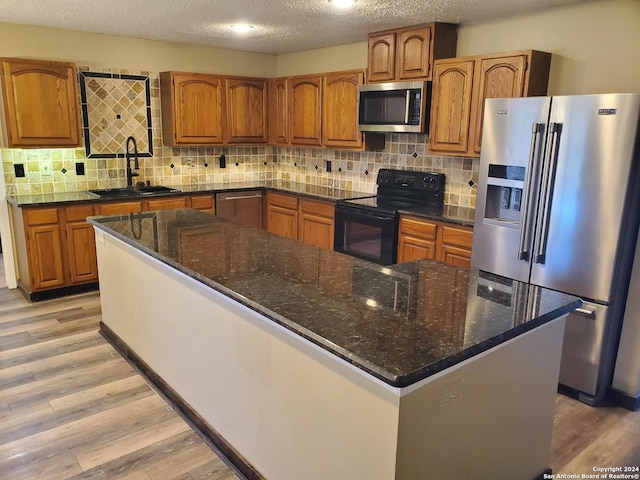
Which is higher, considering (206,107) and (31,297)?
(206,107)

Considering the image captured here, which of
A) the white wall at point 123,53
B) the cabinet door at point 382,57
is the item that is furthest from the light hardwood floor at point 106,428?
the cabinet door at point 382,57

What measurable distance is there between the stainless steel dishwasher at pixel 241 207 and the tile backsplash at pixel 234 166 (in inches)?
22.8

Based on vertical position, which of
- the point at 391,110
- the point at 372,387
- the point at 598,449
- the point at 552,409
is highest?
the point at 391,110

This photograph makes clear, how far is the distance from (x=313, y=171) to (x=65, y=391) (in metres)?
3.70

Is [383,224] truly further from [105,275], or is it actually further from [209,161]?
[209,161]

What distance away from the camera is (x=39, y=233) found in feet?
13.8

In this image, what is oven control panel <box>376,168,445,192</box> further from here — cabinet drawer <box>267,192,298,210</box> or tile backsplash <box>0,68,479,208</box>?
cabinet drawer <box>267,192,298,210</box>

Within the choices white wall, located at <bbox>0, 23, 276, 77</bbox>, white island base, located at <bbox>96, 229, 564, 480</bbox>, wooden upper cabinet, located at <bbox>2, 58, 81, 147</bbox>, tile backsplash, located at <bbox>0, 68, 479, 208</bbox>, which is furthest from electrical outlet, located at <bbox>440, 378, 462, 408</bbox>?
white wall, located at <bbox>0, 23, 276, 77</bbox>

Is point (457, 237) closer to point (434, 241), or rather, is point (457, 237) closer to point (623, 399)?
point (434, 241)

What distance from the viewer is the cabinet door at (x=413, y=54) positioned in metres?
4.03

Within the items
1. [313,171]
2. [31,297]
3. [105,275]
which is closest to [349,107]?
[313,171]

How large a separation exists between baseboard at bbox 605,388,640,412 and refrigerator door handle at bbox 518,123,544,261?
921mm

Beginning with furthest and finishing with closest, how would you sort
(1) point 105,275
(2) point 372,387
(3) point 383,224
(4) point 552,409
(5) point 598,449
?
(3) point 383,224, (1) point 105,275, (5) point 598,449, (4) point 552,409, (2) point 372,387

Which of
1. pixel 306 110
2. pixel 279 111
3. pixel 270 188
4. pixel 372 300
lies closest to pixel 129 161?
pixel 270 188
